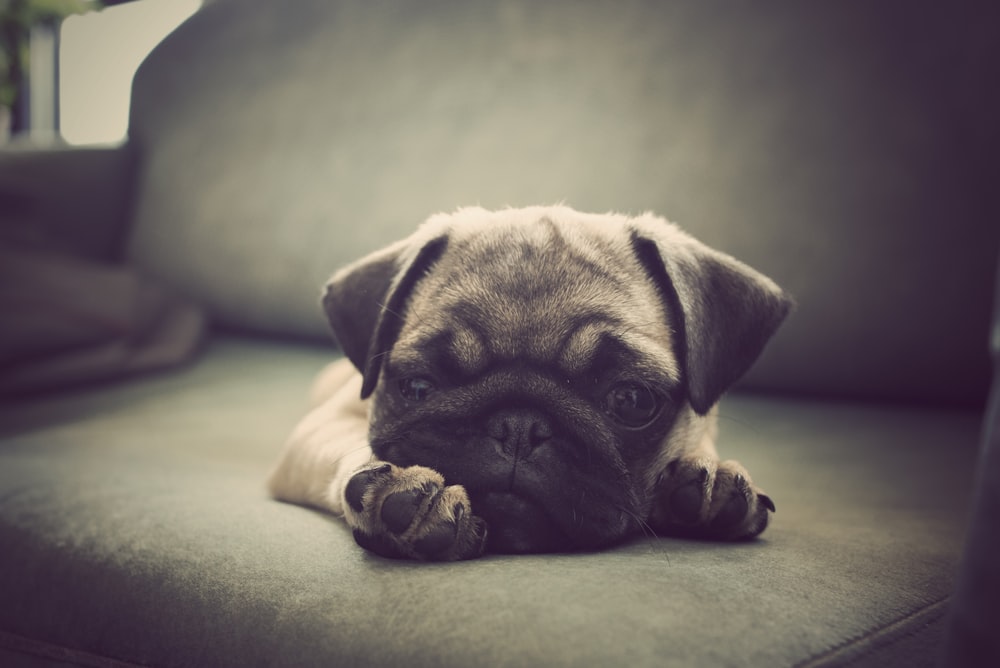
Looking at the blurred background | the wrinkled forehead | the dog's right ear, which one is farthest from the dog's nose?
the blurred background

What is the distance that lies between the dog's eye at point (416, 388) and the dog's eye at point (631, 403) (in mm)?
376

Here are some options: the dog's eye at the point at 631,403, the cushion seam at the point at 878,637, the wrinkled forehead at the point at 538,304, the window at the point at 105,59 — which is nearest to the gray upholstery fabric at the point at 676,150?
the wrinkled forehead at the point at 538,304

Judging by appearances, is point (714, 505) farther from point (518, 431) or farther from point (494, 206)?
point (494, 206)

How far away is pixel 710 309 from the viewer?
1.56 metres

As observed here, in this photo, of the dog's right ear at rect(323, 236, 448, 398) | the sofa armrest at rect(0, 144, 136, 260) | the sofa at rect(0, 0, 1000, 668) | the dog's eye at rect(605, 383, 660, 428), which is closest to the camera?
the sofa at rect(0, 0, 1000, 668)

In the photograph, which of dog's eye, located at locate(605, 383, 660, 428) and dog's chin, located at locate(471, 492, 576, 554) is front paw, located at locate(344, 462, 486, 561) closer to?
dog's chin, located at locate(471, 492, 576, 554)

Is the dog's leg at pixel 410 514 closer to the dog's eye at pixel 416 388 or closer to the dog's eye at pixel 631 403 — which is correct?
the dog's eye at pixel 416 388

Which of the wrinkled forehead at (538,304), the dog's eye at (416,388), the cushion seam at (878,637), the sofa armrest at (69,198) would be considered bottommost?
the sofa armrest at (69,198)

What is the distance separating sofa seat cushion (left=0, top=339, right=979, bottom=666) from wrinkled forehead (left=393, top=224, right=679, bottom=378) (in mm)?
400

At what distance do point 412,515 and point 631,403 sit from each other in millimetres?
513

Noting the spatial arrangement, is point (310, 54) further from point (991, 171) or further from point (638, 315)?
point (991, 171)

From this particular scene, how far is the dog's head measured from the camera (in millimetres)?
1313

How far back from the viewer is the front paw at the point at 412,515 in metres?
1.18

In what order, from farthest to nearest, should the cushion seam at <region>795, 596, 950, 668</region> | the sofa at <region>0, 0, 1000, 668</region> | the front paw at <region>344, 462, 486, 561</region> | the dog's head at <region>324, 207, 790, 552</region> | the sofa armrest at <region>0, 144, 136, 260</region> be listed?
the sofa armrest at <region>0, 144, 136, 260</region> → the dog's head at <region>324, 207, 790, 552</region> → the front paw at <region>344, 462, 486, 561</region> → the sofa at <region>0, 0, 1000, 668</region> → the cushion seam at <region>795, 596, 950, 668</region>
